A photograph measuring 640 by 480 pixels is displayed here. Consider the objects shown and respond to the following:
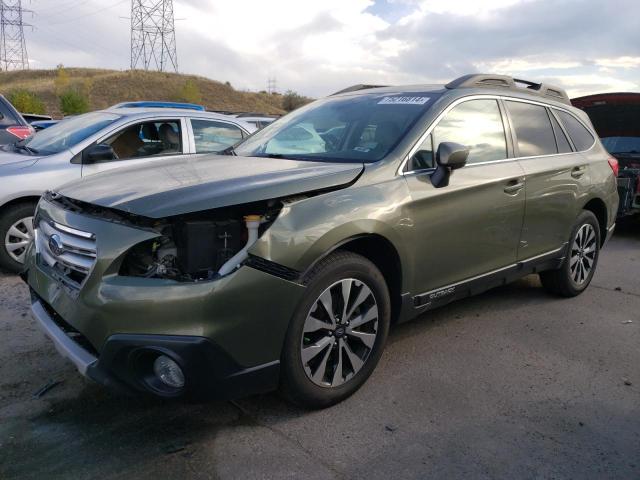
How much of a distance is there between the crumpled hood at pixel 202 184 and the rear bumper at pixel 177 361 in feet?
1.89

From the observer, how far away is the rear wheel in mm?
5184

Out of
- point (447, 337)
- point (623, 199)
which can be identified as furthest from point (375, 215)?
point (623, 199)

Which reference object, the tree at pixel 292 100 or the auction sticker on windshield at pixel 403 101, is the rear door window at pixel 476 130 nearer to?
the auction sticker on windshield at pixel 403 101

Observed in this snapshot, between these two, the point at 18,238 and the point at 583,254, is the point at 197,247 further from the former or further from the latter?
the point at 583,254

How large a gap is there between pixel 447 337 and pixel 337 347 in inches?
56.5

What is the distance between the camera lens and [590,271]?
5199mm

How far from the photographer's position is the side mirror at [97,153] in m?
5.35

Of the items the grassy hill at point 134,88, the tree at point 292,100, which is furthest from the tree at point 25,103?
the tree at point 292,100

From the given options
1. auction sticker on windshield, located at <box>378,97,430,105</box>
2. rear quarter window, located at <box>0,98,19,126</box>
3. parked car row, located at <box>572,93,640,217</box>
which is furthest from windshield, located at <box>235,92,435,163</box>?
parked car row, located at <box>572,93,640,217</box>

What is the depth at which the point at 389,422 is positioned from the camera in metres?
2.91

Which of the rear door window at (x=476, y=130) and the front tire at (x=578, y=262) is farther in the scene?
the front tire at (x=578, y=262)

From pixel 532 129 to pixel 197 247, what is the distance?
3.13 m

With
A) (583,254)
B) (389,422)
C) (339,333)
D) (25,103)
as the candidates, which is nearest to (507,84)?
(583,254)

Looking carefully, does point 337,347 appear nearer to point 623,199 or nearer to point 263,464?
point 263,464
